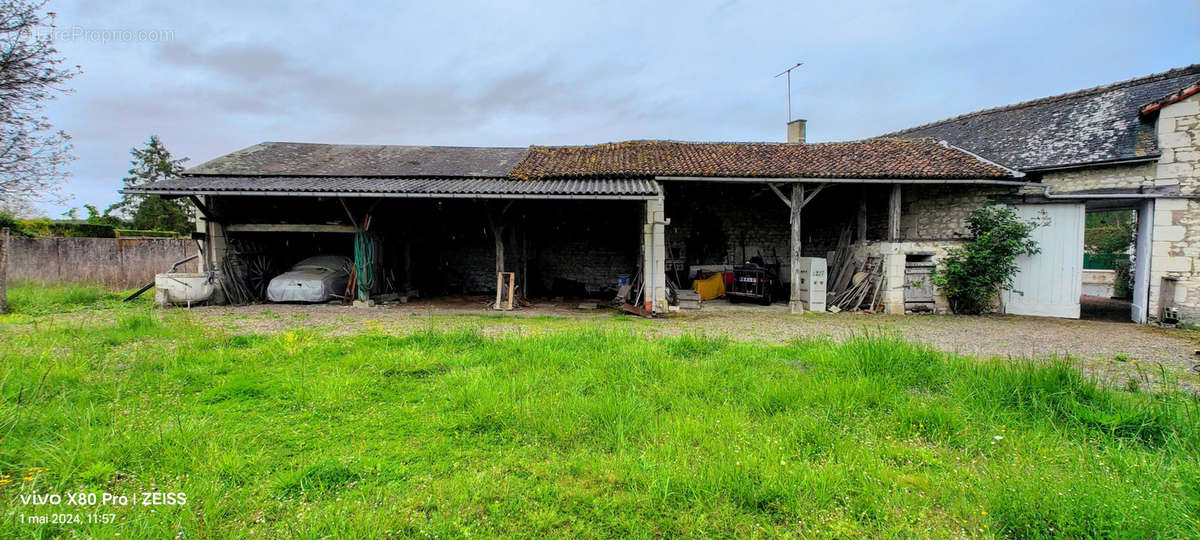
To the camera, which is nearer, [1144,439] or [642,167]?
[1144,439]

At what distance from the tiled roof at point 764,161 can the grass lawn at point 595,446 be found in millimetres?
6230

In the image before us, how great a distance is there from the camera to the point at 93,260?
12.3 m

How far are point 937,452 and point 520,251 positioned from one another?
10821 mm

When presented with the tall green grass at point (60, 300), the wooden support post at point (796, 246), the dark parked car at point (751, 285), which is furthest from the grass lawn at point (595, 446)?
the dark parked car at point (751, 285)

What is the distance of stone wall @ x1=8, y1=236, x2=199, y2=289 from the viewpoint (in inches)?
460

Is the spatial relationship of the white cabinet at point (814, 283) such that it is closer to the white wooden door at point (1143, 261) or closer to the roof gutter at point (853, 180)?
the roof gutter at point (853, 180)

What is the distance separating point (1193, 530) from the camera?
6.10ft

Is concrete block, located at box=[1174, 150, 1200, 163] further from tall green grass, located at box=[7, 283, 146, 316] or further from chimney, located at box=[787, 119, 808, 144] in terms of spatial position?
tall green grass, located at box=[7, 283, 146, 316]

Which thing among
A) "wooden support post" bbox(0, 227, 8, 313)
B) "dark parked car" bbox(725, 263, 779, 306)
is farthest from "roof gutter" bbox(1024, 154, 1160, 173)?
"wooden support post" bbox(0, 227, 8, 313)

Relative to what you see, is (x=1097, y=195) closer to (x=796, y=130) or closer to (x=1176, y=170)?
(x=1176, y=170)

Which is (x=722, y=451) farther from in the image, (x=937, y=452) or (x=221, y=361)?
(x=221, y=361)

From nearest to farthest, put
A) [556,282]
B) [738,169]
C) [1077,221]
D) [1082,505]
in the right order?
[1082,505] < [1077,221] < [738,169] < [556,282]

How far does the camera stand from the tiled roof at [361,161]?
35.1 ft

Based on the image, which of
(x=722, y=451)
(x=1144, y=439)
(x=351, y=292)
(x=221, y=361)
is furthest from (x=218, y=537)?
(x=351, y=292)
